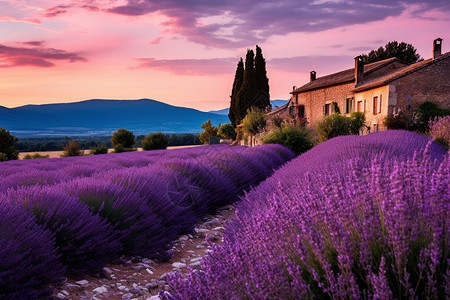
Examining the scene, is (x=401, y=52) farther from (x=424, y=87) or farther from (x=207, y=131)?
(x=207, y=131)

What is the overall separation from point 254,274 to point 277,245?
344mm

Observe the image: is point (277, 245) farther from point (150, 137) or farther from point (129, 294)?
point (150, 137)

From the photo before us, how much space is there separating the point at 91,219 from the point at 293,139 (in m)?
10.9

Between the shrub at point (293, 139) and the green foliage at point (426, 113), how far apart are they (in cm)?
1001

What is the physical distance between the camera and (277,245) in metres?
1.75

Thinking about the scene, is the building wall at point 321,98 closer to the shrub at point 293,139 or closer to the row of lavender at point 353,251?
the shrub at point 293,139

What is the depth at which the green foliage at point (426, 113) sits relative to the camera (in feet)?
66.4

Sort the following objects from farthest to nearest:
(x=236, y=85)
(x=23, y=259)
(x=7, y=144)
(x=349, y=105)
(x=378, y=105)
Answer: (x=236, y=85), (x=349, y=105), (x=378, y=105), (x=7, y=144), (x=23, y=259)

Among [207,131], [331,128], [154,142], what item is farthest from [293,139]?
[207,131]

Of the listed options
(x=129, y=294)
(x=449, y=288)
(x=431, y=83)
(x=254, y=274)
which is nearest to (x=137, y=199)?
(x=129, y=294)

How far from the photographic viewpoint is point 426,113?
20672 mm

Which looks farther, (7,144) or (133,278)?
(7,144)

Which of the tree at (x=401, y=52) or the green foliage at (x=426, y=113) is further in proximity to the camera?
the tree at (x=401, y=52)

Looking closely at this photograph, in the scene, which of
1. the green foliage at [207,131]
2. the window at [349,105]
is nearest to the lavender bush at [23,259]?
the window at [349,105]
